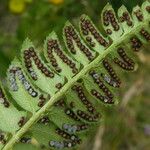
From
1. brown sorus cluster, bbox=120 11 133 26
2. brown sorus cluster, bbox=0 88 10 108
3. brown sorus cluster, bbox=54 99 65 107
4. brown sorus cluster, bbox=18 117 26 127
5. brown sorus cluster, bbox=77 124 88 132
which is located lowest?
brown sorus cluster, bbox=77 124 88 132

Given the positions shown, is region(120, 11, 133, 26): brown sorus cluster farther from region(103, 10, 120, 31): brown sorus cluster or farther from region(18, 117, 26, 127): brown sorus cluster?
region(18, 117, 26, 127): brown sorus cluster

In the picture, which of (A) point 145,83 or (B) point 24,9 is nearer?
(B) point 24,9

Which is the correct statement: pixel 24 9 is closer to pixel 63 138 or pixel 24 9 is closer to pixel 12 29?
pixel 12 29

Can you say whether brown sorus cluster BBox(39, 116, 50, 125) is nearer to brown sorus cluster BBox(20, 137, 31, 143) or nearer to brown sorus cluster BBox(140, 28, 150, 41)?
brown sorus cluster BBox(20, 137, 31, 143)

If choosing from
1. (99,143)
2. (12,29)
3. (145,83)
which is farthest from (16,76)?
(12,29)

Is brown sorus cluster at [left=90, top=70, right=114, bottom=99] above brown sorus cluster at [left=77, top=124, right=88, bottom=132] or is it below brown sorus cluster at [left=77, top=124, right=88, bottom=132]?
above

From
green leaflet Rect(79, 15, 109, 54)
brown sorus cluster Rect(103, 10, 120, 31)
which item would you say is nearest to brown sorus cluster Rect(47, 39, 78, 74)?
green leaflet Rect(79, 15, 109, 54)

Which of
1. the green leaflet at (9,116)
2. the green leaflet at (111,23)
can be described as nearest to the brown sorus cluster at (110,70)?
the green leaflet at (111,23)
